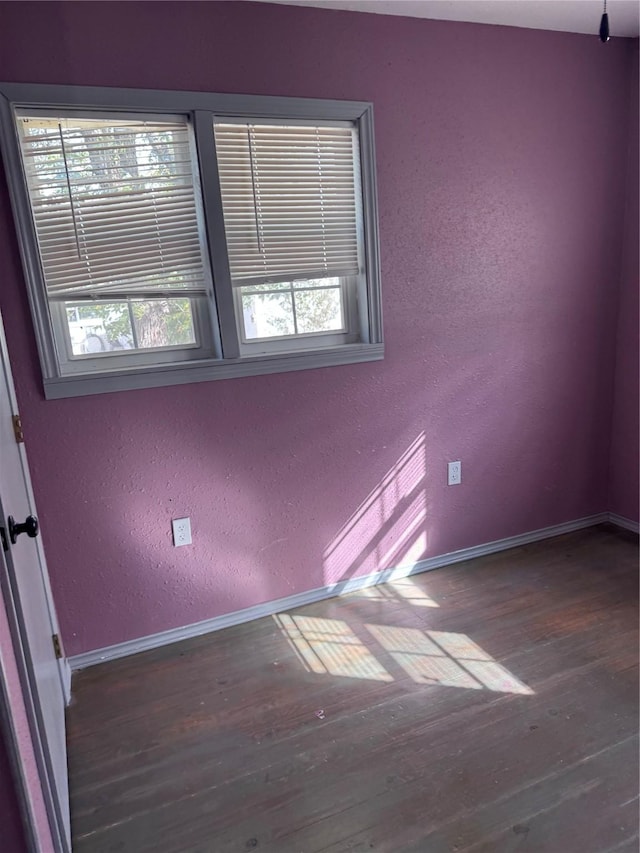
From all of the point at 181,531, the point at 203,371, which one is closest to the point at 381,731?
the point at 181,531

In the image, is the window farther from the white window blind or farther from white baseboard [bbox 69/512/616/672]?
white baseboard [bbox 69/512/616/672]

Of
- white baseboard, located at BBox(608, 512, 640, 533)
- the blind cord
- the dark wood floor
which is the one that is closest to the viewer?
the dark wood floor

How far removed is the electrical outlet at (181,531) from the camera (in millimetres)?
2214

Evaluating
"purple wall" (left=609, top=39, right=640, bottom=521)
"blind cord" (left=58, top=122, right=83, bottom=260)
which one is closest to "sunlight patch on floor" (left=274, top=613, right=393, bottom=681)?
"blind cord" (left=58, top=122, right=83, bottom=260)

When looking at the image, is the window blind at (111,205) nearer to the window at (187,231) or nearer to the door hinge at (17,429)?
the window at (187,231)

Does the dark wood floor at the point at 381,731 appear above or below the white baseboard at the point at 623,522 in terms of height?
below

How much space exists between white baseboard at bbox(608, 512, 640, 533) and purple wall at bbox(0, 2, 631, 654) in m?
0.38

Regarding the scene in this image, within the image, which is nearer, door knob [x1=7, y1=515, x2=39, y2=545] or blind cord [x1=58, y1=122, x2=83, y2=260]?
door knob [x1=7, y1=515, x2=39, y2=545]

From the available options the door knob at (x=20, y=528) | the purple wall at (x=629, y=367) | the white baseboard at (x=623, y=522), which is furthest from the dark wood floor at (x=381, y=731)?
the door knob at (x=20, y=528)

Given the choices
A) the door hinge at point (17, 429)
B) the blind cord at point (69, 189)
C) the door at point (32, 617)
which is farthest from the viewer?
the blind cord at point (69, 189)

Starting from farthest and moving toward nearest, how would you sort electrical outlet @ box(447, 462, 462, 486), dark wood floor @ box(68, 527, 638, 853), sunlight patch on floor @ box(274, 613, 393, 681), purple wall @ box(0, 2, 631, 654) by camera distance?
electrical outlet @ box(447, 462, 462, 486), sunlight patch on floor @ box(274, 613, 393, 681), purple wall @ box(0, 2, 631, 654), dark wood floor @ box(68, 527, 638, 853)

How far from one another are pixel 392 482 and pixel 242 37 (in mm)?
1868

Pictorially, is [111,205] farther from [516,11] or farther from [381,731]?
[381,731]

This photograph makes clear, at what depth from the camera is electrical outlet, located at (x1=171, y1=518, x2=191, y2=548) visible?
2.21 metres
